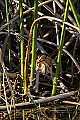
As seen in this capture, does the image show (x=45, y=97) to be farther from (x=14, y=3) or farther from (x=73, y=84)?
(x=14, y=3)

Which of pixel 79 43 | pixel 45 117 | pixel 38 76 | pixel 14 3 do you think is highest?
pixel 14 3

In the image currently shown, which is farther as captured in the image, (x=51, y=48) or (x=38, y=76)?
(x=51, y=48)

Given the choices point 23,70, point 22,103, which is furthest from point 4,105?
point 23,70

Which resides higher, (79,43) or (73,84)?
(79,43)

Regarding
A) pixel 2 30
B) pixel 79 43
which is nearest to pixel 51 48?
pixel 79 43

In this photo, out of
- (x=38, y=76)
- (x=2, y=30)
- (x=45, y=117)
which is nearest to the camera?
(x=45, y=117)

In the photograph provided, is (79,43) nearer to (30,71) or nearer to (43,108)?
(30,71)

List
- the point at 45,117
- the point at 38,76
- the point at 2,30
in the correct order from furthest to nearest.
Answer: the point at 2,30
the point at 38,76
the point at 45,117
